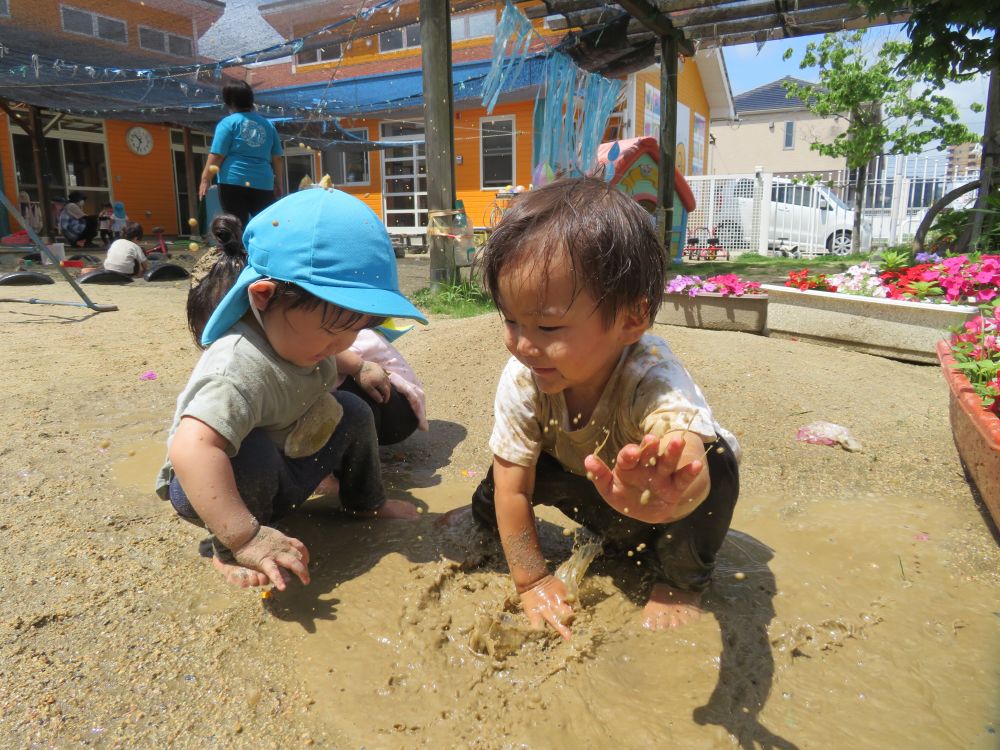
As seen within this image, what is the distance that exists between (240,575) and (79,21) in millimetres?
11807

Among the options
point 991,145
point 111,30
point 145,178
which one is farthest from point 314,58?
point 991,145

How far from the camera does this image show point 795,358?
405cm

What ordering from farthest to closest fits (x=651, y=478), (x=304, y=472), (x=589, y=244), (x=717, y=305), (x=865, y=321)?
1. (x=717, y=305)
2. (x=865, y=321)
3. (x=304, y=472)
4. (x=589, y=244)
5. (x=651, y=478)

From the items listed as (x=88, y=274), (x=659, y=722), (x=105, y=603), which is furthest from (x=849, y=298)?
(x=88, y=274)

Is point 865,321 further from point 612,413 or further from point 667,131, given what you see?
point 667,131

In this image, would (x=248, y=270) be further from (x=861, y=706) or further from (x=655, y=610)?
(x=861, y=706)

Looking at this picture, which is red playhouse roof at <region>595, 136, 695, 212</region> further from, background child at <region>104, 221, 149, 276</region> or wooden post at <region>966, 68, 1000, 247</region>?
background child at <region>104, 221, 149, 276</region>

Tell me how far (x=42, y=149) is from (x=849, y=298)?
14.9m

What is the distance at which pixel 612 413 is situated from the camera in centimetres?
162

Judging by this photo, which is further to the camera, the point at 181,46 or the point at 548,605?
the point at 181,46

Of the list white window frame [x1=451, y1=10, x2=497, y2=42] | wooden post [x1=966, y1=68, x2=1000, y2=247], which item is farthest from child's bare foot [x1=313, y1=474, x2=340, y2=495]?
white window frame [x1=451, y1=10, x2=497, y2=42]

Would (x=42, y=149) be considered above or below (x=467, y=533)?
above

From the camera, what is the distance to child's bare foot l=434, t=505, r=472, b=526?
2.14 m

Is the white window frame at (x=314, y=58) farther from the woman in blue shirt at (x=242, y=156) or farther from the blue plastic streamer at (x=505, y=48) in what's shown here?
the woman in blue shirt at (x=242, y=156)
